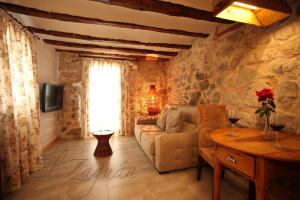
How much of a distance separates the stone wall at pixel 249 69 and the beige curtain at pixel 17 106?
3103mm

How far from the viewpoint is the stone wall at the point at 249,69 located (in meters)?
1.76

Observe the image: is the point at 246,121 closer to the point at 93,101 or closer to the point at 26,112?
the point at 26,112

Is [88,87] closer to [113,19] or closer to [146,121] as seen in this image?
[146,121]

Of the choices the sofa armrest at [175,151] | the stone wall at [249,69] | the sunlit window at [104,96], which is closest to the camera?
the stone wall at [249,69]

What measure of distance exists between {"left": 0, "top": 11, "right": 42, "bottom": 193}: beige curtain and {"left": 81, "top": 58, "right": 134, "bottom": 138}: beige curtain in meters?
1.74

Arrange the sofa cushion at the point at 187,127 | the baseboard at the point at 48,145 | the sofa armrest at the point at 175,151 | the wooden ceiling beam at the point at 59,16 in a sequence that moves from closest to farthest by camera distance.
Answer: the wooden ceiling beam at the point at 59,16
the sofa armrest at the point at 175,151
the sofa cushion at the point at 187,127
the baseboard at the point at 48,145

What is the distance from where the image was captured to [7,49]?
1.97 meters

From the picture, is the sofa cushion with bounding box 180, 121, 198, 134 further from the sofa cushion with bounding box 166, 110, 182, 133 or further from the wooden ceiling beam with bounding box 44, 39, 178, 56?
the wooden ceiling beam with bounding box 44, 39, 178, 56

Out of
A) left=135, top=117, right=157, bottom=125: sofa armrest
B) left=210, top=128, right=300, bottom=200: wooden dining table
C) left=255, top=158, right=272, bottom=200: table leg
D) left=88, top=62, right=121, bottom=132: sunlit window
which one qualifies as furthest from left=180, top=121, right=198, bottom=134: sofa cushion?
left=88, top=62, right=121, bottom=132: sunlit window

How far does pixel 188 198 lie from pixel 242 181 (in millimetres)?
905

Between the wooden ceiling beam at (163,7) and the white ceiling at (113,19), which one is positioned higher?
the white ceiling at (113,19)

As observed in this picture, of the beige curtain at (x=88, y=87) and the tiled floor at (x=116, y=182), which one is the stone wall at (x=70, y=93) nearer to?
the beige curtain at (x=88, y=87)

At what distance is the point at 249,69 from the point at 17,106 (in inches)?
130

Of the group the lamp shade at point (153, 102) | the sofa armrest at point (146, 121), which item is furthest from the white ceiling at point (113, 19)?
the sofa armrest at point (146, 121)
